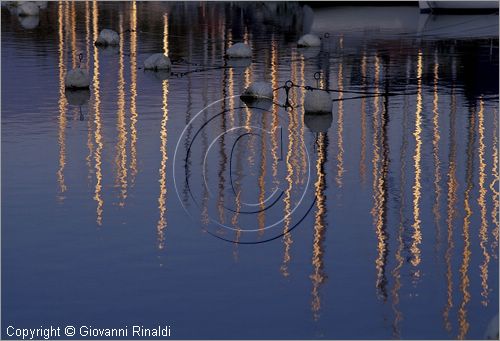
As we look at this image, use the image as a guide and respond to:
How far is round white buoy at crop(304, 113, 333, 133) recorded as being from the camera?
2903 cm

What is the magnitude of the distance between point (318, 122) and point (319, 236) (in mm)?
11706

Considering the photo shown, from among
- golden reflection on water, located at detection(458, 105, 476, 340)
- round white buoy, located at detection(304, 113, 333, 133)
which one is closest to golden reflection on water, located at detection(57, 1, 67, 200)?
round white buoy, located at detection(304, 113, 333, 133)

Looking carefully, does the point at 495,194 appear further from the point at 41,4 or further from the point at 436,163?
the point at 41,4

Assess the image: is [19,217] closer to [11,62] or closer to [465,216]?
[465,216]

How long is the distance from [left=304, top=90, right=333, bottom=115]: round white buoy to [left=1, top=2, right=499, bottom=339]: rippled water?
9.4 inches

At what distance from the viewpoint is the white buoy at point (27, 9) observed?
7338 centimetres

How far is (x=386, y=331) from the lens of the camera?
14.0 meters

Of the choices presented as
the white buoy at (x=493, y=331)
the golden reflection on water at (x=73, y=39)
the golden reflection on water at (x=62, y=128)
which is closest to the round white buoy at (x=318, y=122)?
the golden reflection on water at (x=62, y=128)

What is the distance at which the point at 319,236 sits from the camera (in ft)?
60.8

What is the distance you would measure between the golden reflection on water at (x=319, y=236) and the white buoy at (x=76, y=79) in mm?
11384

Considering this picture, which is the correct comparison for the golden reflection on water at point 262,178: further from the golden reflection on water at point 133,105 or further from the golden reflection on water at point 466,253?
the golden reflection on water at point 466,253

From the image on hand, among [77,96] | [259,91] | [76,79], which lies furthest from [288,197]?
[76,79]

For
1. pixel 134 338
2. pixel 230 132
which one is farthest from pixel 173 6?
pixel 134 338

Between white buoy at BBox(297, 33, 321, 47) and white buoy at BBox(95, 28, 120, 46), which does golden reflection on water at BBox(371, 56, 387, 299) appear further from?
white buoy at BBox(95, 28, 120, 46)
